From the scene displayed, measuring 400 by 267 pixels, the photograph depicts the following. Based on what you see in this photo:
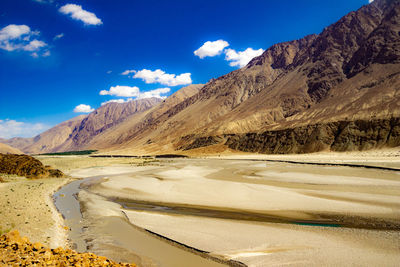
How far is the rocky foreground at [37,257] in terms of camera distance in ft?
19.8

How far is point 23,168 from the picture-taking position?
32156 millimetres

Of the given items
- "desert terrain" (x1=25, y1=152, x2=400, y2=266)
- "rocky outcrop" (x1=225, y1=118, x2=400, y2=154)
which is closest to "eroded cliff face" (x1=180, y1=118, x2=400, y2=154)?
"rocky outcrop" (x1=225, y1=118, x2=400, y2=154)

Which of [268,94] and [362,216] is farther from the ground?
[268,94]

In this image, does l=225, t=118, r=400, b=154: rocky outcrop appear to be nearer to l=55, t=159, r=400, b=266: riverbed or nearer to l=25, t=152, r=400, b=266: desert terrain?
l=25, t=152, r=400, b=266: desert terrain

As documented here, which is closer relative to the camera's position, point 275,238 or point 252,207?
point 275,238

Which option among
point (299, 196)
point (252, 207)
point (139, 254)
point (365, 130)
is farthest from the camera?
point (365, 130)

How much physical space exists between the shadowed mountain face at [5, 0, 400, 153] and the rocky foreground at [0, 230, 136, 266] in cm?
6163

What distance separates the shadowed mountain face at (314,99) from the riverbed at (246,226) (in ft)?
158

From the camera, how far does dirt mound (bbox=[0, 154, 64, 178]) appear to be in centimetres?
3122

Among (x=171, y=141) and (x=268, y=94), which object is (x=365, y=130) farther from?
(x=171, y=141)

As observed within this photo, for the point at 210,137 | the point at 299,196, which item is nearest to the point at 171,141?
the point at 210,137

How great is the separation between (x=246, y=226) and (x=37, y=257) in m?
8.25

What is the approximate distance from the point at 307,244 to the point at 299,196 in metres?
8.91

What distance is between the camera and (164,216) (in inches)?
539
